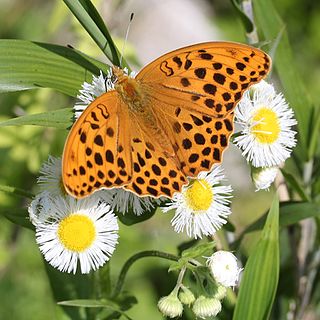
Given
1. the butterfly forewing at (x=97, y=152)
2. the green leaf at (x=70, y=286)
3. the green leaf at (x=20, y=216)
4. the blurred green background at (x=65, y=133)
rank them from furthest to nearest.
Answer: the blurred green background at (x=65, y=133)
the green leaf at (x=70, y=286)
the green leaf at (x=20, y=216)
the butterfly forewing at (x=97, y=152)

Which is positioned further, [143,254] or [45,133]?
[45,133]

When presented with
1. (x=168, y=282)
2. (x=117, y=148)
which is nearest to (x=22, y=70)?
(x=117, y=148)

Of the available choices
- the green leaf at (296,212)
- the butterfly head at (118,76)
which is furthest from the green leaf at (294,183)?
the butterfly head at (118,76)

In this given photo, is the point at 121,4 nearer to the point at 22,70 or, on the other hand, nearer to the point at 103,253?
the point at 22,70

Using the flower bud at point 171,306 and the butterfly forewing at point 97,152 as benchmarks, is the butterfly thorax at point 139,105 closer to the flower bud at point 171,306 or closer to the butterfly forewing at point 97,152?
the butterfly forewing at point 97,152

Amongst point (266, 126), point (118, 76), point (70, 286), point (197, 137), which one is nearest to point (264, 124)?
point (266, 126)

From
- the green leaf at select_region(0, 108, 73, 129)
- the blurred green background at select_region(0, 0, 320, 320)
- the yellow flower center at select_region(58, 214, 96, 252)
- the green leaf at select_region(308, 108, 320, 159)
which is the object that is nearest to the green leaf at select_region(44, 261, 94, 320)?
the blurred green background at select_region(0, 0, 320, 320)

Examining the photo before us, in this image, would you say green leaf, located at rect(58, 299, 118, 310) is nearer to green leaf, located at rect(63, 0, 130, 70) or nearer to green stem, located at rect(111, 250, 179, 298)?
green stem, located at rect(111, 250, 179, 298)
